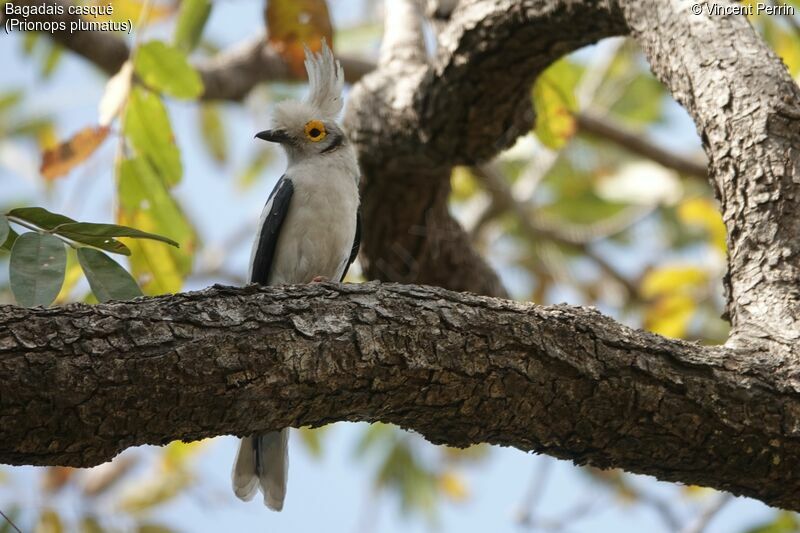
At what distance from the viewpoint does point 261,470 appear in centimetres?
466

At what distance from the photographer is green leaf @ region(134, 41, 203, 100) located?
16.0 ft

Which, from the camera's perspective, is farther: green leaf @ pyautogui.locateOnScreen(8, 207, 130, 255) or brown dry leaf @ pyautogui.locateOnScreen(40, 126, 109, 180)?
brown dry leaf @ pyautogui.locateOnScreen(40, 126, 109, 180)

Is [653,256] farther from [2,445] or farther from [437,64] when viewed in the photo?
[2,445]

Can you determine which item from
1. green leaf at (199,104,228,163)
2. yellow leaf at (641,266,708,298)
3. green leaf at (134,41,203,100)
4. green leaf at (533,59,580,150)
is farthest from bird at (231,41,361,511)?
green leaf at (199,104,228,163)

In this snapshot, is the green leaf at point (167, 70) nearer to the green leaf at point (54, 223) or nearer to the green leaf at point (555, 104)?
the green leaf at point (54, 223)

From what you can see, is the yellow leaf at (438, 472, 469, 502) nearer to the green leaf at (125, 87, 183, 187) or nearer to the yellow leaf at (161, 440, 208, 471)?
the yellow leaf at (161, 440, 208, 471)

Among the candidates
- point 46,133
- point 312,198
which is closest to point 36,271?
point 312,198

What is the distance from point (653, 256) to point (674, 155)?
2.55m

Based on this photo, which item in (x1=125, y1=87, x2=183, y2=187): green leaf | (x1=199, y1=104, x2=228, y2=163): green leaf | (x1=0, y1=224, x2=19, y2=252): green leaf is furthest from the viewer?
(x1=199, y1=104, x2=228, y2=163): green leaf

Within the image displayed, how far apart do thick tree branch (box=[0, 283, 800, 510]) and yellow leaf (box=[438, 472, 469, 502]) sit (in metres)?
6.82

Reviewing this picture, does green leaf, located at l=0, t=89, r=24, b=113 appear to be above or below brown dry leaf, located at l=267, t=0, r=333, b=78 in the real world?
above

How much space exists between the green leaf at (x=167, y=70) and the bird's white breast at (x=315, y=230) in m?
0.89

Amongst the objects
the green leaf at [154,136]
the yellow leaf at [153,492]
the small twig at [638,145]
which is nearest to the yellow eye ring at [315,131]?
the green leaf at [154,136]

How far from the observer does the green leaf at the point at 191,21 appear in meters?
5.12
